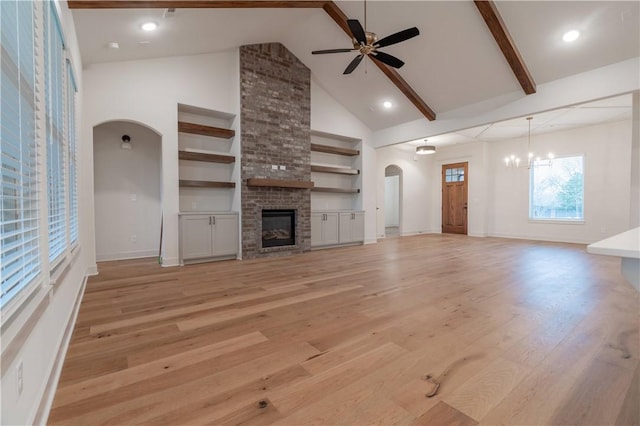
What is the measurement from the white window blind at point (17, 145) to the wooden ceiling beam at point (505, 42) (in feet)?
16.1

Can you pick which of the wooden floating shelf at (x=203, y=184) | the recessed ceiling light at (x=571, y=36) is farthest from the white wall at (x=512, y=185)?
the wooden floating shelf at (x=203, y=184)

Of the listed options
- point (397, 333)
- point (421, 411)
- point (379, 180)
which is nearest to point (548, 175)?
point (379, 180)

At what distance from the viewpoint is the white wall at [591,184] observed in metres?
7.15

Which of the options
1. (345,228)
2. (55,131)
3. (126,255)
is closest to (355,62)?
(55,131)

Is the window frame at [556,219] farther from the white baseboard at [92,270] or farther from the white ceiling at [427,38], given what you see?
the white baseboard at [92,270]

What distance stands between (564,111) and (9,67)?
8.41 meters

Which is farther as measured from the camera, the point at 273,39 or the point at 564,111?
the point at 564,111

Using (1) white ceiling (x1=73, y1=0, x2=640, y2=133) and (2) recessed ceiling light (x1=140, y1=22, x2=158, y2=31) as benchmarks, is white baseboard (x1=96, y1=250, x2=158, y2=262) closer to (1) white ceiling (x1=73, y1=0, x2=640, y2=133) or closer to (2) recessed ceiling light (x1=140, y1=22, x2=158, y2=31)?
(1) white ceiling (x1=73, y1=0, x2=640, y2=133)

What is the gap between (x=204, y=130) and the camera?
562cm

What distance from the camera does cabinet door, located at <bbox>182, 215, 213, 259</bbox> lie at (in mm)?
5115

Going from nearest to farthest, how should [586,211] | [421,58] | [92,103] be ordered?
[92,103] < [421,58] < [586,211]

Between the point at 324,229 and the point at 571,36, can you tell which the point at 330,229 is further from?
the point at 571,36

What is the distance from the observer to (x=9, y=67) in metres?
1.23

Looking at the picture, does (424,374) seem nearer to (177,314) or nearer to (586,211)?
(177,314)
